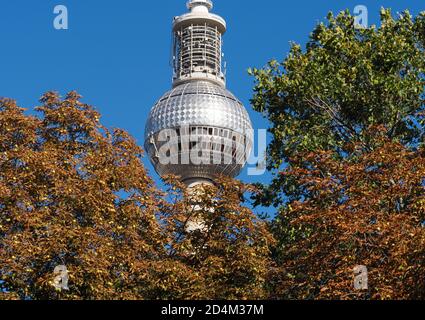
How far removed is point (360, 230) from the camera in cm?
2377

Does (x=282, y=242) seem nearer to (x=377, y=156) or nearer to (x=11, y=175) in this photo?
(x=377, y=156)

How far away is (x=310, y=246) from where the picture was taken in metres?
25.7

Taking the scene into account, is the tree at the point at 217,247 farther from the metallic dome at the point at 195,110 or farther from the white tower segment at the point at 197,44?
the white tower segment at the point at 197,44

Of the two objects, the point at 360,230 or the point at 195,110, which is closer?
the point at 360,230

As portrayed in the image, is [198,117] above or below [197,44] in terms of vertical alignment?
below

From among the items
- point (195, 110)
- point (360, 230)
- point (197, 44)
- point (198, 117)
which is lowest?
point (360, 230)

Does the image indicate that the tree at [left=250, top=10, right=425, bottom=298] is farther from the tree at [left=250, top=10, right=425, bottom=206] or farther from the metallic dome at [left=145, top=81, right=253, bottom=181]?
the metallic dome at [left=145, top=81, right=253, bottom=181]

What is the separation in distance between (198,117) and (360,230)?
8265cm

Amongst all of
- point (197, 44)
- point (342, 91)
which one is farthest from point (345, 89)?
point (197, 44)

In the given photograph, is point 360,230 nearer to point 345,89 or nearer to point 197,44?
point 345,89

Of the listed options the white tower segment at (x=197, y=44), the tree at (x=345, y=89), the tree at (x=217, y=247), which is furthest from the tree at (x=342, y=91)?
the white tower segment at (x=197, y=44)

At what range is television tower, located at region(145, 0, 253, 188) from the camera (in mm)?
105562

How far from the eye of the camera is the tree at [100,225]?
Result: 78.5ft
